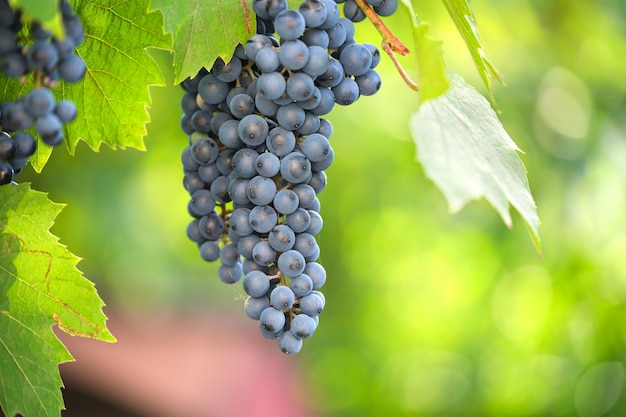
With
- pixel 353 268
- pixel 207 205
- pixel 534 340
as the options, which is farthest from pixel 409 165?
pixel 207 205

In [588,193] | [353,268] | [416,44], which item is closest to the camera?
[416,44]

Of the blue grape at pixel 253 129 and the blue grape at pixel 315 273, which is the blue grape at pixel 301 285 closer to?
the blue grape at pixel 315 273

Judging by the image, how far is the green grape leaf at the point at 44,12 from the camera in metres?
0.42

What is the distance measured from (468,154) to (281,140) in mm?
152

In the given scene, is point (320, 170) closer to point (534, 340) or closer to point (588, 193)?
point (588, 193)

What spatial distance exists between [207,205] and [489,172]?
0.27 meters

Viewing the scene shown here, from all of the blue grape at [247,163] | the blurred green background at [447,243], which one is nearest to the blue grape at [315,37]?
the blue grape at [247,163]

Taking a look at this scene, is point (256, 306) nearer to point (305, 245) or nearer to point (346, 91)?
point (305, 245)

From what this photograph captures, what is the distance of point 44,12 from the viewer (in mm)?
424

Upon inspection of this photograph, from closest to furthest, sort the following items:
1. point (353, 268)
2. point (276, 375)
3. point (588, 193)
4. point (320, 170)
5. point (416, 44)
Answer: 1. point (416, 44)
2. point (320, 170)
3. point (588, 193)
4. point (353, 268)
5. point (276, 375)

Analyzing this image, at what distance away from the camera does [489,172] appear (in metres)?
0.56

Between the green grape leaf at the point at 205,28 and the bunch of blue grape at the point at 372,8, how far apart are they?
0.16 ft

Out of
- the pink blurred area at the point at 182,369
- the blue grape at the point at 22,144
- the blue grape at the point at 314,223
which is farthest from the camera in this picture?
the pink blurred area at the point at 182,369

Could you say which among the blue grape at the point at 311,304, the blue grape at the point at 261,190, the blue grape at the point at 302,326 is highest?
the blue grape at the point at 261,190
